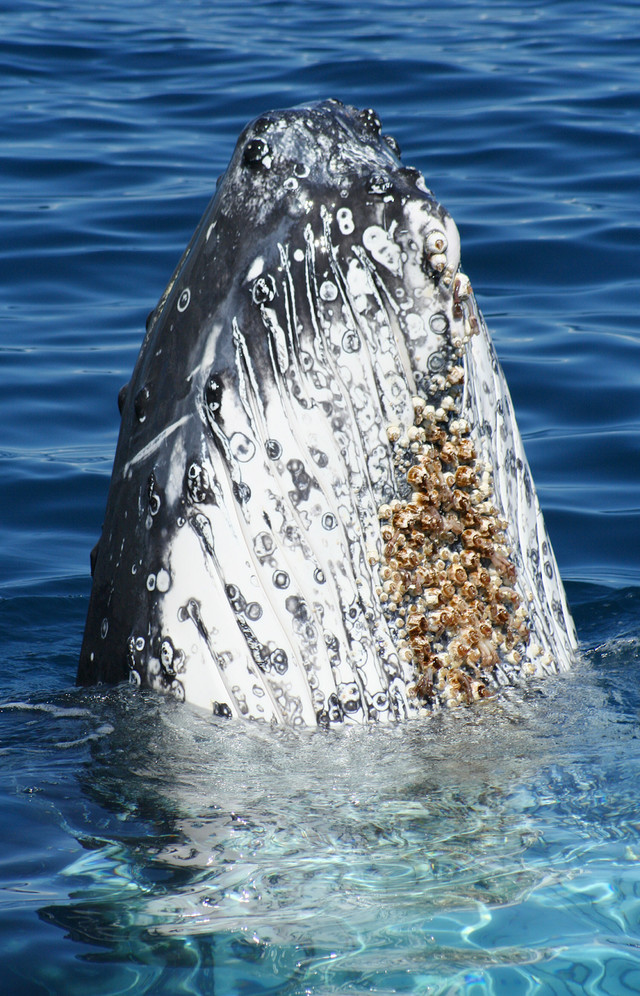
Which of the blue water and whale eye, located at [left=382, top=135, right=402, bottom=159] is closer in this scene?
the blue water

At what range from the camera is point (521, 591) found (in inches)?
160

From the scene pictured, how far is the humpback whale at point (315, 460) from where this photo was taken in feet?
12.1

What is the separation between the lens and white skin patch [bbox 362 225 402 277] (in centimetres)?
363

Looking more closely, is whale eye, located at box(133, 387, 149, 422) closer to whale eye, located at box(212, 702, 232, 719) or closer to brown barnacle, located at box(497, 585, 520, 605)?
whale eye, located at box(212, 702, 232, 719)

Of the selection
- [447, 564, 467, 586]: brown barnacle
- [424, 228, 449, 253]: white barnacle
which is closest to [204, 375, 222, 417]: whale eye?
[424, 228, 449, 253]: white barnacle

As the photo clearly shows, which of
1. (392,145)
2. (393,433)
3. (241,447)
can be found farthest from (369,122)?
(241,447)

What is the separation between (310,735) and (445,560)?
648 millimetres

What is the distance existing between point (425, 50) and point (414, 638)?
52.8ft

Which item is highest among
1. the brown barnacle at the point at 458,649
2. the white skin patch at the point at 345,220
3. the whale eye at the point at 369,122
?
the whale eye at the point at 369,122

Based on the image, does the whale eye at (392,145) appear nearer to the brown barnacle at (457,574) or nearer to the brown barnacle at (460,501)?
the brown barnacle at (460,501)

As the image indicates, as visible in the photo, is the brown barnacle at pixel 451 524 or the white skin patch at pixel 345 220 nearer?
the white skin patch at pixel 345 220

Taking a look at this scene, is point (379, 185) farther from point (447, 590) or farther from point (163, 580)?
point (163, 580)

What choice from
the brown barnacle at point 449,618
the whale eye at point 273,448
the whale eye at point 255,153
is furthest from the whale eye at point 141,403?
the brown barnacle at point 449,618

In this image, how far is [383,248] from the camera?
364 centimetres
